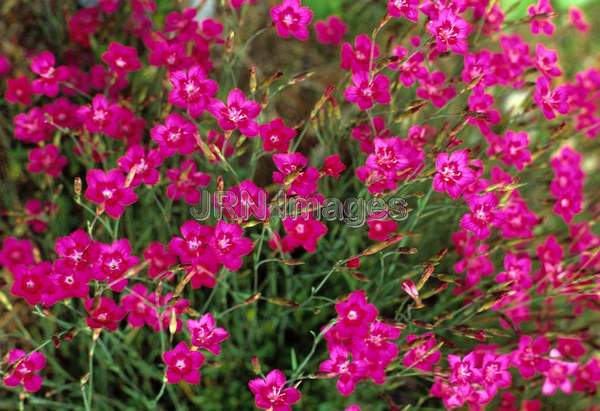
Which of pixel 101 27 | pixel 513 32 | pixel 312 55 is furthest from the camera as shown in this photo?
pixel 513 32

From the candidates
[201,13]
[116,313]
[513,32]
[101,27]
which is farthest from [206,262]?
Result: [513,32]

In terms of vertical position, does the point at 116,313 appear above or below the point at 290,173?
below

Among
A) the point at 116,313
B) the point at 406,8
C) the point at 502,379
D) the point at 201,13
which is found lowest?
the point at 502,379

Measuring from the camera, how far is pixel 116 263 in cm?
164

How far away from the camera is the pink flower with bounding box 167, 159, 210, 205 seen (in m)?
1.85

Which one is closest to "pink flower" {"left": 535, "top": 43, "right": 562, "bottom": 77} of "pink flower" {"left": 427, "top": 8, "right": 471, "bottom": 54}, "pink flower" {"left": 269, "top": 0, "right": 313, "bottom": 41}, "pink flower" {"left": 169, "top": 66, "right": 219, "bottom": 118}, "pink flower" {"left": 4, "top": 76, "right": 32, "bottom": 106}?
"pink flower" {"left": 427, "top": 8, "right": 471, "bottom": 54}

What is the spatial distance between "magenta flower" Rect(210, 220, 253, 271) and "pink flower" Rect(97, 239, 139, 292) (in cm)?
24

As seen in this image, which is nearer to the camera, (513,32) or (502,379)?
(502,379)

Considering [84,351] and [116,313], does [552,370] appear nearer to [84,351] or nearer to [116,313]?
[116,313]

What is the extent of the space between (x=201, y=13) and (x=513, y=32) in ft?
6.07

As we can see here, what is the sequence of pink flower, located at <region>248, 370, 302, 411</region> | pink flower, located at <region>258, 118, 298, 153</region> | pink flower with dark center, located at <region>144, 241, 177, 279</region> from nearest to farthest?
pink flower, located at <region>248, 370, 302, 411</region> < pink flower, located at <region>258, 118, 298, 153</region> < pink flower with dark center, located at <region>144, 241, 177, 279</region>

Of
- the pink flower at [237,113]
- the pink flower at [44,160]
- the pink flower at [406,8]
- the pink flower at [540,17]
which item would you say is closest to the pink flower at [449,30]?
the pink flower at [406,8]

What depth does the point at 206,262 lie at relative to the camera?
1.65m

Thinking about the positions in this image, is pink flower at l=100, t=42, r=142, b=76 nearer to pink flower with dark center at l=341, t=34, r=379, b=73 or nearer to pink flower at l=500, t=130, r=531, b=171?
pink flower with dark center at l=341, t=34, r=379, b=73
